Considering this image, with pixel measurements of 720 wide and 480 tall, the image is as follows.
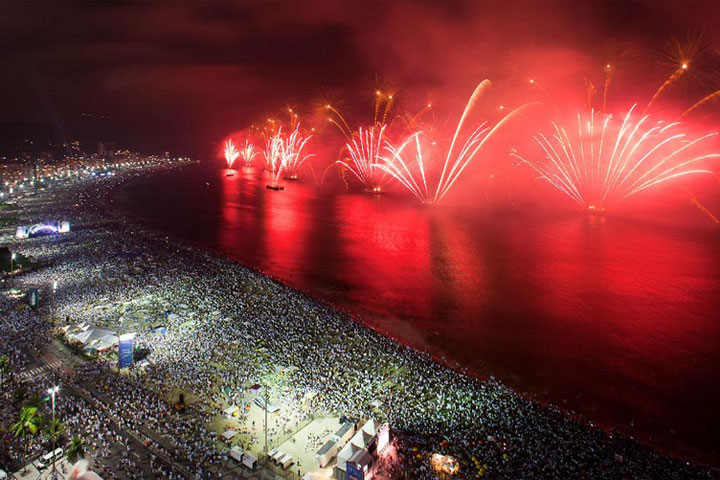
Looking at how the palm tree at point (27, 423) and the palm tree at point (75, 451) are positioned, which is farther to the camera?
the palm tree at point (27, 423)

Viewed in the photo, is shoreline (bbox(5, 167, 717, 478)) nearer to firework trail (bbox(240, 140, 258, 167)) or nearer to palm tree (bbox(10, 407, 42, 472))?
palm tree (bbox(10, 407, 42, 472))

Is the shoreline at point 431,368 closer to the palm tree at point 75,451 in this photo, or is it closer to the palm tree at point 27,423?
the palm tree at point 75,451

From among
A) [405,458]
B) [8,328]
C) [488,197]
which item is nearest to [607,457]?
[405,458]

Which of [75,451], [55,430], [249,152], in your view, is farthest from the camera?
→ [249,152]

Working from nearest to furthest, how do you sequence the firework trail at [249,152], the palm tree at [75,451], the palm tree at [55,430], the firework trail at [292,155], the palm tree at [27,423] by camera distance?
the palm tree at [75,451]
the palm tree at [27,423]
the palm tree at [55,430]
the firework trail at [292,155]
the firework trail at [249,152]

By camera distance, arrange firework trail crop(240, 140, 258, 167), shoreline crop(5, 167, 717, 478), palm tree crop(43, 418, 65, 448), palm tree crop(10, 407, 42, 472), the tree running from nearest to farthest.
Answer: palm tree crop(10, 407, 42, 472) → palm tree crop(43, 418, 65, 448) → shoreline crop(5, 167, 717, 478) → the tree → firework trail crop(240, 140, 258, 167)

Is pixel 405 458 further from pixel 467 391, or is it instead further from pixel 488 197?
pixel 488 197

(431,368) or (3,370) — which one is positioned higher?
(431,368)

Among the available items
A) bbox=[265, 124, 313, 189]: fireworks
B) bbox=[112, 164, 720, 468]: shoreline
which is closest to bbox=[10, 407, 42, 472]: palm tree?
bbox=[112, 164, 720, 468]: shoreline

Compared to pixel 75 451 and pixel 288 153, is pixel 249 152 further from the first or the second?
pixel 75 451

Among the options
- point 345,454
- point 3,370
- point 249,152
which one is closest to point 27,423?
point 3,370

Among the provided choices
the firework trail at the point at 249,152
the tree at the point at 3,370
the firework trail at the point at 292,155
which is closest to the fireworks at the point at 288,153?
the firework trail at the point at 292,155

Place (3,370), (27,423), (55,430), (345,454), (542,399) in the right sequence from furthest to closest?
(542,399)
(3,370)
(55,430)
(27,423)
(345,454)
